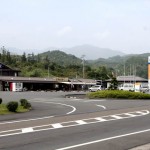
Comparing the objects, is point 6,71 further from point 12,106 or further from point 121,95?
point 12,106

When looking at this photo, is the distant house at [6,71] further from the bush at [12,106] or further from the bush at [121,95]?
the bush at [12,106]

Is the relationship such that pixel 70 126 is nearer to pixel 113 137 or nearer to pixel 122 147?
pixel 113 137

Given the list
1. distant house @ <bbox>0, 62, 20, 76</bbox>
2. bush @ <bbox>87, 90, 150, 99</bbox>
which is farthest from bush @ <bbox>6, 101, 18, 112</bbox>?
distant house @ <bbox>0, 62, 20, 76</bbox>

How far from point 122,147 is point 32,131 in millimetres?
4519

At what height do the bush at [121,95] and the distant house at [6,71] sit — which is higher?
the distant house at [6,71]

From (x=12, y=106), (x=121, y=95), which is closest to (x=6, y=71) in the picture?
(x=121, y=95)

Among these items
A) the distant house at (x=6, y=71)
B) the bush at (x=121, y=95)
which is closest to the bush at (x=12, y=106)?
the bush at (x=121, y=95)

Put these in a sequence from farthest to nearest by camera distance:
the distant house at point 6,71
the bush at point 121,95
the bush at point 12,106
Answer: the distant house at point 6,71 < the bush at point 121,95 < the bush at point 12,106

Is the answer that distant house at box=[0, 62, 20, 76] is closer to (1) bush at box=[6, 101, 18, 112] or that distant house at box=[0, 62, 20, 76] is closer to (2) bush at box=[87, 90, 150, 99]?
(2) bush at box=[87, 90, 150, 99]

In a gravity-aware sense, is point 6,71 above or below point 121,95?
above

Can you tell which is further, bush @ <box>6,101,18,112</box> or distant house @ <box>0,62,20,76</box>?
distant house @ <box>0,62,20,76</box>

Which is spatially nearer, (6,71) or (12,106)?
(12,106)

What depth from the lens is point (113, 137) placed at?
13.1 meters

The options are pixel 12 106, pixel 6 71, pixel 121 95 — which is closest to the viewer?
pixel 12 106
